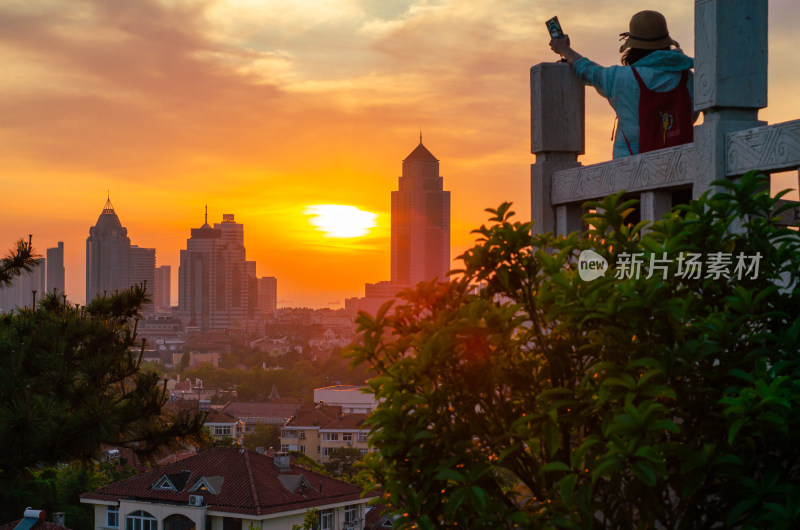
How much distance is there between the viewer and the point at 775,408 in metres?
3.12

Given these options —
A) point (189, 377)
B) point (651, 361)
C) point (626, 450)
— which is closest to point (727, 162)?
point (651, 361)

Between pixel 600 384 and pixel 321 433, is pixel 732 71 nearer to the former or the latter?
pixel 600 384

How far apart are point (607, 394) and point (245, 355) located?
627ft

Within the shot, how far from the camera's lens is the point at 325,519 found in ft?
133

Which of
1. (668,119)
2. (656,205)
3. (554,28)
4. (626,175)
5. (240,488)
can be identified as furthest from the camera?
(240,488)

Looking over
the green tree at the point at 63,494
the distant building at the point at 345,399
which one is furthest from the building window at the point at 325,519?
the distant building at the point at 345,399

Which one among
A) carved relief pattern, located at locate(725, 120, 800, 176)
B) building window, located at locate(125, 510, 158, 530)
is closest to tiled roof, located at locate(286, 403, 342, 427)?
building window, located at locate(125, 510, 158, 530)

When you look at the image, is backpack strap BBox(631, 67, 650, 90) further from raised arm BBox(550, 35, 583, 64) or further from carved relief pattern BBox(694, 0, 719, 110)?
carved relief pattern BBox(694, 0, 719, 110)

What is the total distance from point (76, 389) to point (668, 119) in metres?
7.82

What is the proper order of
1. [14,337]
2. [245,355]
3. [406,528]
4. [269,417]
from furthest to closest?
[245,355] → [269,417] → [14,337] → [406,528]

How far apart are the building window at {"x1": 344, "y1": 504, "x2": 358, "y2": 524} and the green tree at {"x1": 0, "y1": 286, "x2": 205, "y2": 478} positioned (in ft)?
102

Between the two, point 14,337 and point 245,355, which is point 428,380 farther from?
point 245,355

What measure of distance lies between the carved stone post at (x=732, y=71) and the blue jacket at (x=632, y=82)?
963mm

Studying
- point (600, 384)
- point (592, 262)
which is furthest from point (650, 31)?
point (600, 384)
